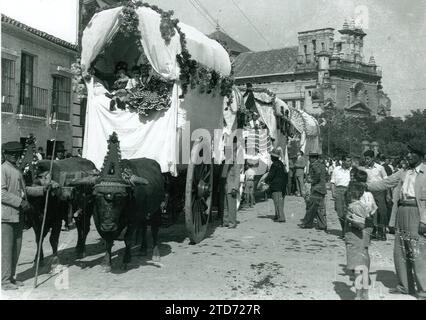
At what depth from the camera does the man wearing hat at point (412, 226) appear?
637cm

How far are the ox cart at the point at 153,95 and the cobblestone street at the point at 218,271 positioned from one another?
0.97m

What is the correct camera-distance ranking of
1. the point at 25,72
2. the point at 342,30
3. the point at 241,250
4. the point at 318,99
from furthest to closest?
the point at 318,99 → the point at 342,30 → the point at 25,72 → the point at 241,250

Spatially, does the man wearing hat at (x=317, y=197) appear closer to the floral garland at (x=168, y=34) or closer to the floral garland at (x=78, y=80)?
the floral garland at (x=168, y=34)

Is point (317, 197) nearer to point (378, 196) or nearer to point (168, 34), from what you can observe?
point (378, 196)

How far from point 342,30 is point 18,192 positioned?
5563 cm

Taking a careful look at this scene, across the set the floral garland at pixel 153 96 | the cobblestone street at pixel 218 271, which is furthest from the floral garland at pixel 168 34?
the cobblestone street at pixel 218 271

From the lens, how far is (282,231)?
38.7 ft

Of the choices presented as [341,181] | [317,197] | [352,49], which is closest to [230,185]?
[317,197]

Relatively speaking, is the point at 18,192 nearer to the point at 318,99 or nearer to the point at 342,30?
the point at 342,30

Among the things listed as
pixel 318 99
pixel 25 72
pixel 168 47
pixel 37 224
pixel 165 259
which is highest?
pixel 318 99

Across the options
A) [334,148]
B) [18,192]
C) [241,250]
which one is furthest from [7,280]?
[334,148]

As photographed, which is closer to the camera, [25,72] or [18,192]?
[18,192]

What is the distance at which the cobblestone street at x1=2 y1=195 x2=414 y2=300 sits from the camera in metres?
6.41
